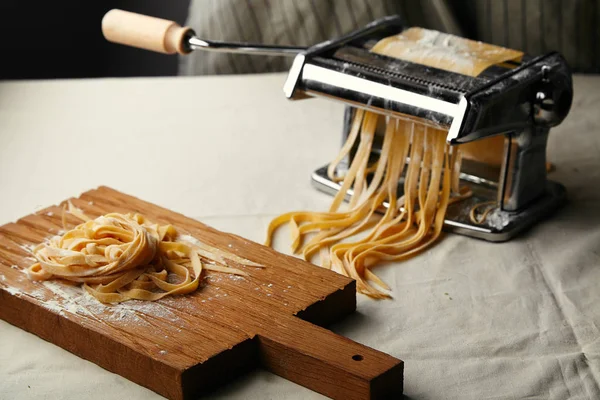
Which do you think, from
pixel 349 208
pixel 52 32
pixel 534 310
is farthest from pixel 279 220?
pixel 52 32

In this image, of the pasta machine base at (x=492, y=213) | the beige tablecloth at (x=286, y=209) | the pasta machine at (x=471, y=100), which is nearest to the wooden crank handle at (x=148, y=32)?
the pasta machine at (x=471, y=100)

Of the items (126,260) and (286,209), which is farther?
(286,209)

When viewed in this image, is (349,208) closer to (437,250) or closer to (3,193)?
(437,250)

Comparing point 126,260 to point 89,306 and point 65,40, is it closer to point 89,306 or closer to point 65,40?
point 89,306

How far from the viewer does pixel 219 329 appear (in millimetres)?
1168

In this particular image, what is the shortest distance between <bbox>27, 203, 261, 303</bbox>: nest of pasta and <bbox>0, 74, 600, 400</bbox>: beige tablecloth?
10 cm

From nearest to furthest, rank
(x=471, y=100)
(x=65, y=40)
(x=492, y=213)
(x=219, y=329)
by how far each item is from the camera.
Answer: (x=219, y=329) → (x=471, y=100) → (x=492, y=213) → (x=65, y=40)

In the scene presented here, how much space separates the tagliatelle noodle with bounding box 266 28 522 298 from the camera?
148 centimetres

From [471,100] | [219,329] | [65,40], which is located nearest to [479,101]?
[471,100]

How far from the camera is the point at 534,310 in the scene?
131cm

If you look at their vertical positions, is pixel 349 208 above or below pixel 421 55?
below

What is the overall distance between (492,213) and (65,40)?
183cm

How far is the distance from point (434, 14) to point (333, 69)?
3.12 ft

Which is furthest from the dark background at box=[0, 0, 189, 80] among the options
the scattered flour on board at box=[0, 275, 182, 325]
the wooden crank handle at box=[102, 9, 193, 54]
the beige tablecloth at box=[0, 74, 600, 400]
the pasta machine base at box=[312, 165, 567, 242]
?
the scattered flour on board at box=[0, 275, 182, 325]
